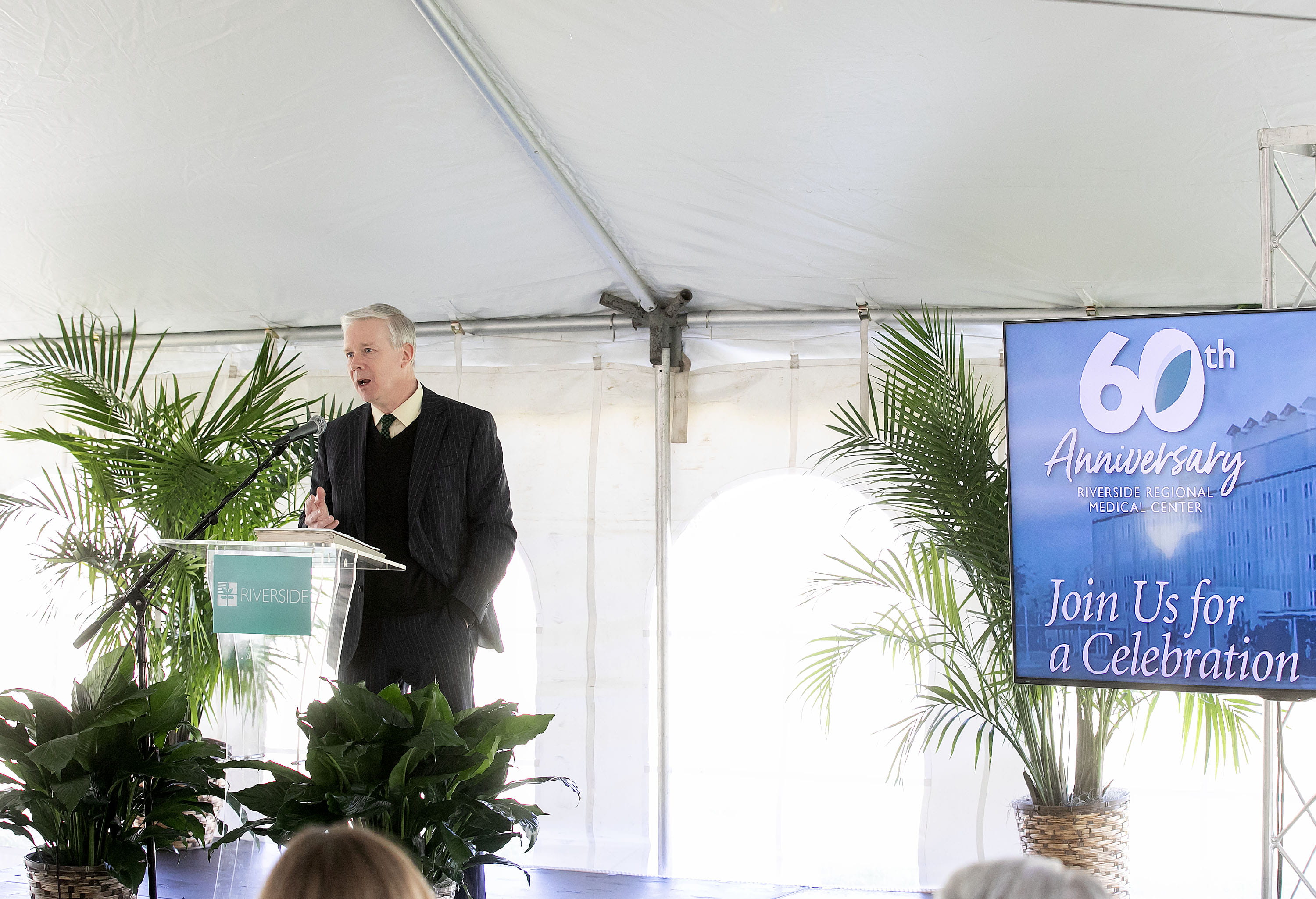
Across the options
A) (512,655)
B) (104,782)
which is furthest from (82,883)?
(512,655)

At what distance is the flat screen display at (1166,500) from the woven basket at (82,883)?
2.52 meters

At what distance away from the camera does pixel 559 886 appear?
466cm

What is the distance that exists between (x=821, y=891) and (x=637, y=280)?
2.68 metres

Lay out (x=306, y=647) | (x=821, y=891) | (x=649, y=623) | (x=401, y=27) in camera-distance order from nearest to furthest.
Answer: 1. (x=306, y=647)
2. (x=401, y=27)
3. (x=821, y=891)
4. (x=649, y=623)

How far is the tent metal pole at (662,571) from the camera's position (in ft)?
15.8

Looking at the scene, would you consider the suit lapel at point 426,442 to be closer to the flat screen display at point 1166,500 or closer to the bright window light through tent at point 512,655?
the flat screen display at point 1166,500

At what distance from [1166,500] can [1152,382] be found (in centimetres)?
31

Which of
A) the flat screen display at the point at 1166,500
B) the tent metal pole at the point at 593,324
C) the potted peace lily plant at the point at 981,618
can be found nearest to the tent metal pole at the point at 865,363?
the tent metal pole at the point at 593,324

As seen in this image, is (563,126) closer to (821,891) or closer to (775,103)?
(775,103)

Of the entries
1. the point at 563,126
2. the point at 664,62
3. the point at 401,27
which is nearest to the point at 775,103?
the point at 664,62

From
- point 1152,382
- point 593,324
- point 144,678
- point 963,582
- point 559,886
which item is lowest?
point 559,886

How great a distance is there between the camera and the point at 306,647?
241 cm

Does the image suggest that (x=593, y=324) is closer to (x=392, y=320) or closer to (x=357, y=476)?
(x=392, y=320)

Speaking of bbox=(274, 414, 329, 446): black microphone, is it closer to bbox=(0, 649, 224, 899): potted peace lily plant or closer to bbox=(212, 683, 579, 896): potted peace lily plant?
bbox=(212, 683, 579, 896): potted peace lily plant
